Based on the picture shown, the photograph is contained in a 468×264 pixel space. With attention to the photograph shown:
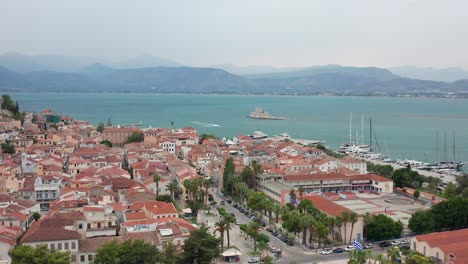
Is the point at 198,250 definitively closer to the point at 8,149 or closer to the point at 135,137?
the point at 8,149

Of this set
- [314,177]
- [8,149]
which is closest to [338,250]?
[314,177]

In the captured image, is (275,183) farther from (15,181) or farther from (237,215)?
(15,181)

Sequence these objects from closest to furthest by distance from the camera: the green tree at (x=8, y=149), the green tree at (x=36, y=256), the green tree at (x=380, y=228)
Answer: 1. the green tree at (x=36, y=256)
2. the green tree at (x=380, y=228)
3. the green tree at (x=8, y=149)

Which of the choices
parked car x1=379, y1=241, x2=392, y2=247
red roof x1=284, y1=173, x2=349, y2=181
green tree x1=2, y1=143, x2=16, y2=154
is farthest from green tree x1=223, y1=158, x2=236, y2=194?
green tree x1=2, y1=143, x2=16, y2=154

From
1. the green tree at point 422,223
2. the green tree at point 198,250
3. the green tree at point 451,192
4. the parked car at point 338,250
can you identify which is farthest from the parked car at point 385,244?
the green tree at point 451,192

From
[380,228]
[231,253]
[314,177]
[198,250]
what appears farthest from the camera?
[314,177]

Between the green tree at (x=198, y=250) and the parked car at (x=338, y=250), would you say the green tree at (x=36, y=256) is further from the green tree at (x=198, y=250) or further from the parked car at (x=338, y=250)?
the parked car at (x=338, y=250)

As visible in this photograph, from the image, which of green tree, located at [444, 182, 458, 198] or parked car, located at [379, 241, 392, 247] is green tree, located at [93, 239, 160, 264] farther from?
green tree, located at [444, 182, 458, 198]
